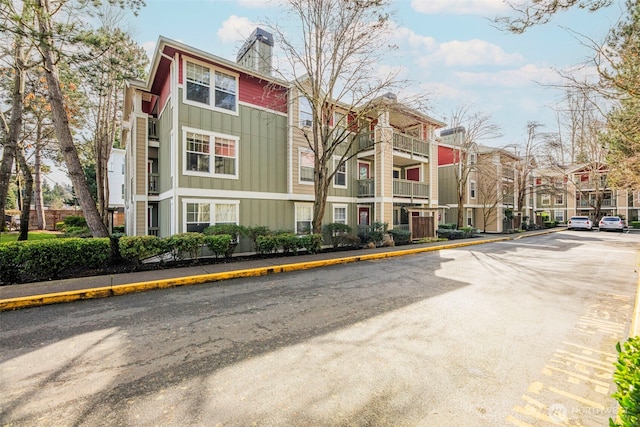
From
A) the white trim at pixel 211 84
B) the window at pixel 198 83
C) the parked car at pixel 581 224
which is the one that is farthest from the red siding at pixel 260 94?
the parked car at pixel 581 224

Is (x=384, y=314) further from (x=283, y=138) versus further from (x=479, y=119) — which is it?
(x=479, y=119)

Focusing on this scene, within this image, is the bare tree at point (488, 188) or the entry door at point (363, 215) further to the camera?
the bare tree at point (488, 188)

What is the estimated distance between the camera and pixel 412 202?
739 inches

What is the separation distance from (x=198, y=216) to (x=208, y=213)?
1.38ft

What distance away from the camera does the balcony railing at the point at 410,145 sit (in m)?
17.9

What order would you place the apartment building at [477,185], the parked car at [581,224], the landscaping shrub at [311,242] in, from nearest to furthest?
the landscaping shrub at [311,242]
the apartment building at [477,185]
the parked car at [581,224]

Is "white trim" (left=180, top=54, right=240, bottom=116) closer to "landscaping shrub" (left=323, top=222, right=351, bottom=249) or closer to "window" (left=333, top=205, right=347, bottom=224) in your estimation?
"landscaping shrub" (left=323, top=222, right=351, bottom=249)

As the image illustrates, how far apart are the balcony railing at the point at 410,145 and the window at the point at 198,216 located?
11789mm

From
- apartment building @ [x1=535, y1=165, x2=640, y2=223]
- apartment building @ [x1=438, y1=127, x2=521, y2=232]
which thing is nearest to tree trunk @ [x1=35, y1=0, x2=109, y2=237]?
apartment building @ [x1=438, y1=127, x2=521, y2=232]

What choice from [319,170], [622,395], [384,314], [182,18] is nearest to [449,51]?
[319,170]

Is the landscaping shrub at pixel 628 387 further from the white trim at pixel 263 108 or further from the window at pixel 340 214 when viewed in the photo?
the window at pixel 340 214

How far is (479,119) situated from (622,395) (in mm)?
24191

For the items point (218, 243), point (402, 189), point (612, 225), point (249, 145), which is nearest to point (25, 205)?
point (249, 145)

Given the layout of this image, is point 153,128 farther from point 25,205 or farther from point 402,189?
point 402,189
